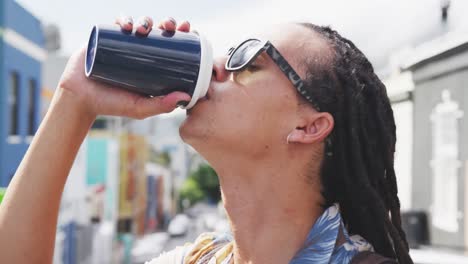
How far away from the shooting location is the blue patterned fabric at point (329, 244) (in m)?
1.55

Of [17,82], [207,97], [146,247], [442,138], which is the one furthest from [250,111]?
[146,247]

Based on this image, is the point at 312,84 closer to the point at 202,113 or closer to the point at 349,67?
the point at 349,67

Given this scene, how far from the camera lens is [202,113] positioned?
65.9 inches

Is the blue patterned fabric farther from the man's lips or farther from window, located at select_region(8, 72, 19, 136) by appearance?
window, located at select_region(8, 72, 19, 136)

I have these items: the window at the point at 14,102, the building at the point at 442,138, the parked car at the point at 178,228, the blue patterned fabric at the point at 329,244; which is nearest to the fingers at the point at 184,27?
the blue patterned fabric at the point at 329,244

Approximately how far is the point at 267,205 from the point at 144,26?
1.93ft

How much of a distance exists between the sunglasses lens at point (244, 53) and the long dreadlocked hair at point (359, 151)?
0.16 meters

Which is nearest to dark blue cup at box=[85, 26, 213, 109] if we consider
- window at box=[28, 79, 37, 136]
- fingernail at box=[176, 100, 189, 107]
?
fingernail at box=[176, 100, 189, 107]

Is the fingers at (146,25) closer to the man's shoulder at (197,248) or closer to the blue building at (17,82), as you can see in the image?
the man's shoulder at (197,248)

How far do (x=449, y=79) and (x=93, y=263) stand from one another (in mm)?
16612

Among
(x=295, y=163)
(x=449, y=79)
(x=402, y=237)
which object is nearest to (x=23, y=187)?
(x=295, y=163)

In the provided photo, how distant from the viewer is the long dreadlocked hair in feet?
5.41

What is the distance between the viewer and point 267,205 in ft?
5.58

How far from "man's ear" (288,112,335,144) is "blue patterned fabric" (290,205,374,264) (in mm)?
197
